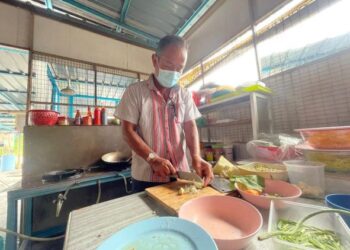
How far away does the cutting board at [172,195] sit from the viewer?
550 mm

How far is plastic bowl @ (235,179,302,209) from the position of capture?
519mm

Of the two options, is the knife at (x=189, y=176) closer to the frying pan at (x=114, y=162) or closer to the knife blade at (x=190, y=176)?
the knife blade at (x=190, y=176)

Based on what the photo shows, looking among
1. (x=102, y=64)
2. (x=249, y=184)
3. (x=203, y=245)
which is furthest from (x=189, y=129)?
(x=102, y=64)

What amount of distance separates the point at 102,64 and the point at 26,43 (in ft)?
3.55

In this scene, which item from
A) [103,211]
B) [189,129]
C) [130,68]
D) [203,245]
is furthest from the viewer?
[130,68]

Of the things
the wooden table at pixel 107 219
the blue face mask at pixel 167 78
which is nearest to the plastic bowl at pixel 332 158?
the wooden table at pixel 107 219

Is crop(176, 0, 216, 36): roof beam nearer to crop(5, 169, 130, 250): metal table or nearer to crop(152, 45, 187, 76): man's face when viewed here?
crop(152, 45, 187, 76): man's face

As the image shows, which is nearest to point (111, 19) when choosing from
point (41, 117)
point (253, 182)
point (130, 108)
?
point (41, 117)

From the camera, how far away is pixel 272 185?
666 millimetres

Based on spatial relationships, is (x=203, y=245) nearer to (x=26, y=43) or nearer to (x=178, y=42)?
(x=178, y=42)

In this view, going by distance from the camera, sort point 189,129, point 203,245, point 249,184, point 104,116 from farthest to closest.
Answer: point 104,116 < point 189,129 < point 249,184 < point 203,245

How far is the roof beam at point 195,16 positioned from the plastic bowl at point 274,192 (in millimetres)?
2548

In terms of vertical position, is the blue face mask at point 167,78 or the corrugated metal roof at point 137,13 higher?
the corrugated metal roof at point 137,13

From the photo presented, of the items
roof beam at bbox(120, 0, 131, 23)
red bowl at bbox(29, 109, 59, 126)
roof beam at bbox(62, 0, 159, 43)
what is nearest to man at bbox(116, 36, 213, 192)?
red bowl at bbox(29, 109, 59, 126)
